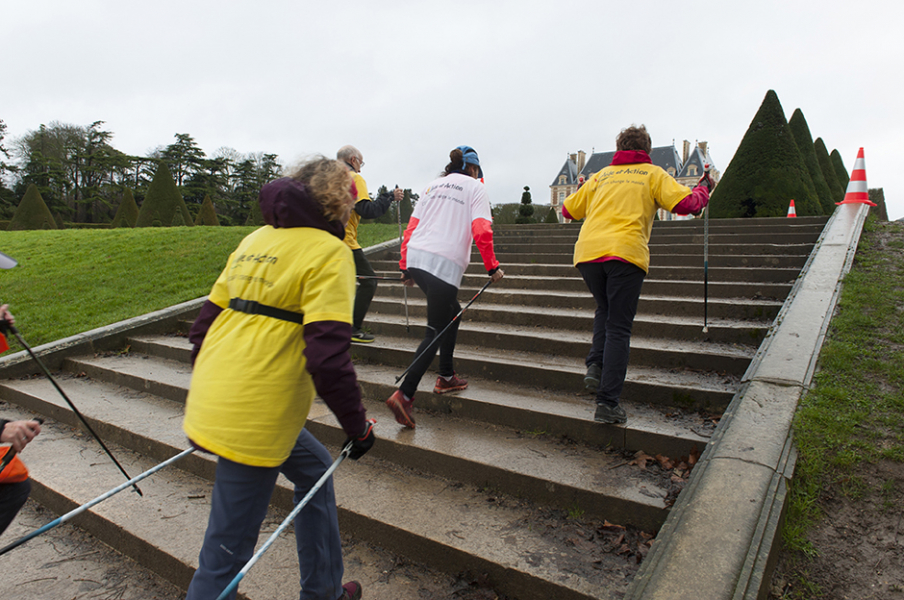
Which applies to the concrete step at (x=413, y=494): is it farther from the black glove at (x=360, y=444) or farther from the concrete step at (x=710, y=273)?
the concrete step at (x=710, y=273)

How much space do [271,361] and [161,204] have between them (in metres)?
26.4

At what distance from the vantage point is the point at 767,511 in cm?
206

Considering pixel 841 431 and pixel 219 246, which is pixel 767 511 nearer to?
pixel 841 431

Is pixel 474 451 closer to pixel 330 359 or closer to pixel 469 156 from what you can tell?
pixel 330 359

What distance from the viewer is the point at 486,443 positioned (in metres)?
3.35

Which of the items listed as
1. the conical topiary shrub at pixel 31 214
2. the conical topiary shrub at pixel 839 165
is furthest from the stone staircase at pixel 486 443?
the conical topiary shrub at pixel 31 214

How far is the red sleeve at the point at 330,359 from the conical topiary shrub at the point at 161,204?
25.0m

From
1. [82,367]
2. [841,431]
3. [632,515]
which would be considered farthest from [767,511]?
[82,367]

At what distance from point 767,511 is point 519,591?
113cm

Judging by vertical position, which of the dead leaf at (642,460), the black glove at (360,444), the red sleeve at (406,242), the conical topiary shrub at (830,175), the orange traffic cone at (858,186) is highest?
the conical topiary shrub at (830,175)

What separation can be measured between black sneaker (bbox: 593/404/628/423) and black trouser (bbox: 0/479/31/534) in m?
2.96

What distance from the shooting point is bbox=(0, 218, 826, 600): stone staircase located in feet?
8.19

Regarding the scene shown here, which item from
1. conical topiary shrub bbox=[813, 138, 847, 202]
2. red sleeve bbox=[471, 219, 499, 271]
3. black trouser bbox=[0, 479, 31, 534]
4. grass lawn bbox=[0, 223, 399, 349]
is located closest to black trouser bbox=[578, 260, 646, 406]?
red sleeve bbox=[471, 219, 499, 271]

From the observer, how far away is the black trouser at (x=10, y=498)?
6.47ft
